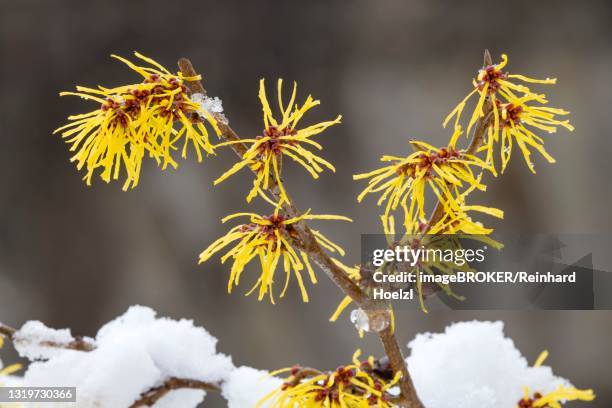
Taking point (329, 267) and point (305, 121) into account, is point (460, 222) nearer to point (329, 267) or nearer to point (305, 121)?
point (329, 267)

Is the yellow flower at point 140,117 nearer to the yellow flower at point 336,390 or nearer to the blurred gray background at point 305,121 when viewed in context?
the yellow flower at point 336,390

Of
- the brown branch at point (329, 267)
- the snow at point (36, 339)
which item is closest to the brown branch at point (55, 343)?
the snow at point (36, 339)

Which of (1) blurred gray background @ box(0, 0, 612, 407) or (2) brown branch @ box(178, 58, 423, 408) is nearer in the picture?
(2) brown branch @ box(178, 58, 423, 408)

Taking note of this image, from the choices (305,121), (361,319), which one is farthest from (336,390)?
(305,121)

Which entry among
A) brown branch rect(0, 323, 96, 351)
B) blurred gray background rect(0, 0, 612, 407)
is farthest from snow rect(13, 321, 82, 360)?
blurred gray background rect(0, 0, 612, 407)

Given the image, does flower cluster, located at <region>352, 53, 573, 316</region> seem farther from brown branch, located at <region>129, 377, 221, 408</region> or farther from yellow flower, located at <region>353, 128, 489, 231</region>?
brown branch, located at <region>129, 377, 221, 408</region>
